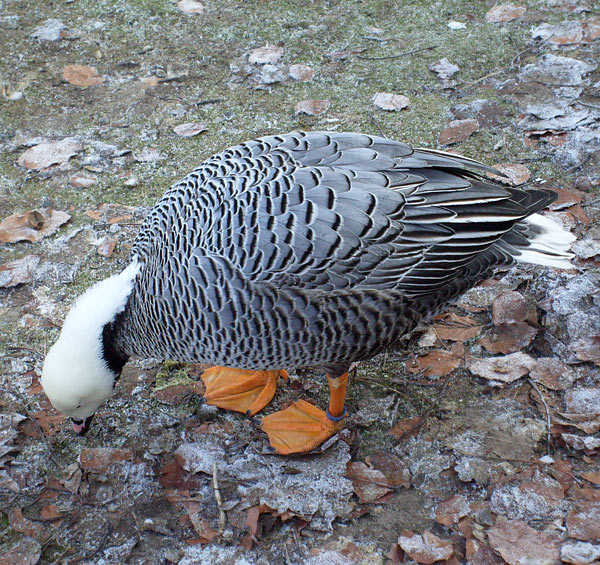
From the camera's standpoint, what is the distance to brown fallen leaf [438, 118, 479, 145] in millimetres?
5473

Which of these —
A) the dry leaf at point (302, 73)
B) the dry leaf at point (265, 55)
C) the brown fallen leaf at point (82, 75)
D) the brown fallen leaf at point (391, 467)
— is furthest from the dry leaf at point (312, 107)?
the brown fallen leaf at point (391, 467)

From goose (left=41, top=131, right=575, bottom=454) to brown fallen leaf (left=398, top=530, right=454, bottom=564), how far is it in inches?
31.7

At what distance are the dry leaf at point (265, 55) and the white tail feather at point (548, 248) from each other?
3.74 meters

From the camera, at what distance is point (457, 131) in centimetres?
553

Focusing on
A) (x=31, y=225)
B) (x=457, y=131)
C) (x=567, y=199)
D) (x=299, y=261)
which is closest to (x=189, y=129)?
(x=31, y=225)

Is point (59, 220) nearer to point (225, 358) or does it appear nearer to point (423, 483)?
point (225, 358)

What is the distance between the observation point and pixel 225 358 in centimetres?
346

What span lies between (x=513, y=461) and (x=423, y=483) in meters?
0.50

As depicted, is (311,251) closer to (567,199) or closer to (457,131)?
(567,199)

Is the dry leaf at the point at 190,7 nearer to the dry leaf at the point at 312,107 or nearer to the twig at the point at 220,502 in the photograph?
the dry leaf at the point at 312,107

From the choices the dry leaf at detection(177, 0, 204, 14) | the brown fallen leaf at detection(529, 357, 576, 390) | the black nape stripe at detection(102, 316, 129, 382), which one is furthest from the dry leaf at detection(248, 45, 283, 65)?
the brown fallen leaf at detection(529, 357, 576, 390)

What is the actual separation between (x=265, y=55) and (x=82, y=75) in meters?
1.89

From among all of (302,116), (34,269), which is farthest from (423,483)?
(302,116)

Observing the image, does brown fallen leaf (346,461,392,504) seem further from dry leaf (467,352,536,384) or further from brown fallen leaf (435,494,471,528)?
dry leaf (467,352,536,384)
